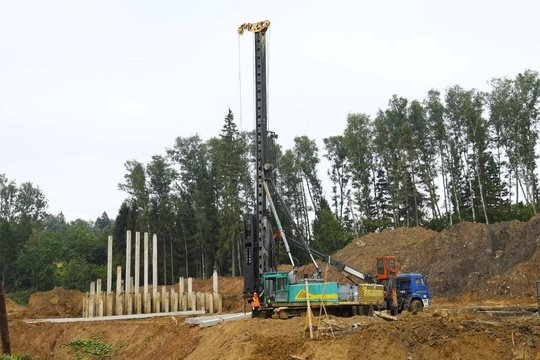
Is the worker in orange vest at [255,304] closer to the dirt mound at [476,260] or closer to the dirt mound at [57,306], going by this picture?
the dirt mound at [57,306]

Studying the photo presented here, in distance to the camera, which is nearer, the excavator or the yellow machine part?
the excavator

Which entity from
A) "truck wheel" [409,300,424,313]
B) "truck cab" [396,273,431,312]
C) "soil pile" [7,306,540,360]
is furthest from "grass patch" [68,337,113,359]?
"truck wheel" [409,300,424,313]

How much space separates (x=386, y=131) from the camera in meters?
59.9

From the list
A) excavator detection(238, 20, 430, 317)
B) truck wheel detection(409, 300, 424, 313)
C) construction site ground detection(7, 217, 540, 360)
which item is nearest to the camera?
construction site ground detection(7, 217, 540, 360)

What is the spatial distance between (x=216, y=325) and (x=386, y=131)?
4409 cm

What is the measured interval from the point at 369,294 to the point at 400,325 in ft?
13.3

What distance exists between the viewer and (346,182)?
65.7 m

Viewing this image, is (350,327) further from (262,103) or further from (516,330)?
(262,103)

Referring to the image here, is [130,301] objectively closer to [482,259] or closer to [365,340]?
[365,340]

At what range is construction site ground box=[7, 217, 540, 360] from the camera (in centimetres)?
1361

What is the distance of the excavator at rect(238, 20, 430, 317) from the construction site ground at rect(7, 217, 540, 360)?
0.84 metres

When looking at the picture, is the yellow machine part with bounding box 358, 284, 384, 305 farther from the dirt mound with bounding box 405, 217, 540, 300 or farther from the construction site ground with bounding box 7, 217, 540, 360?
the dirt mound with bounding box 405, 217, 540, 300

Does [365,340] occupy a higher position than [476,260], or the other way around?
[476,260]

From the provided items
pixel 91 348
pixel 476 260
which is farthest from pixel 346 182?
pixel 91 348
